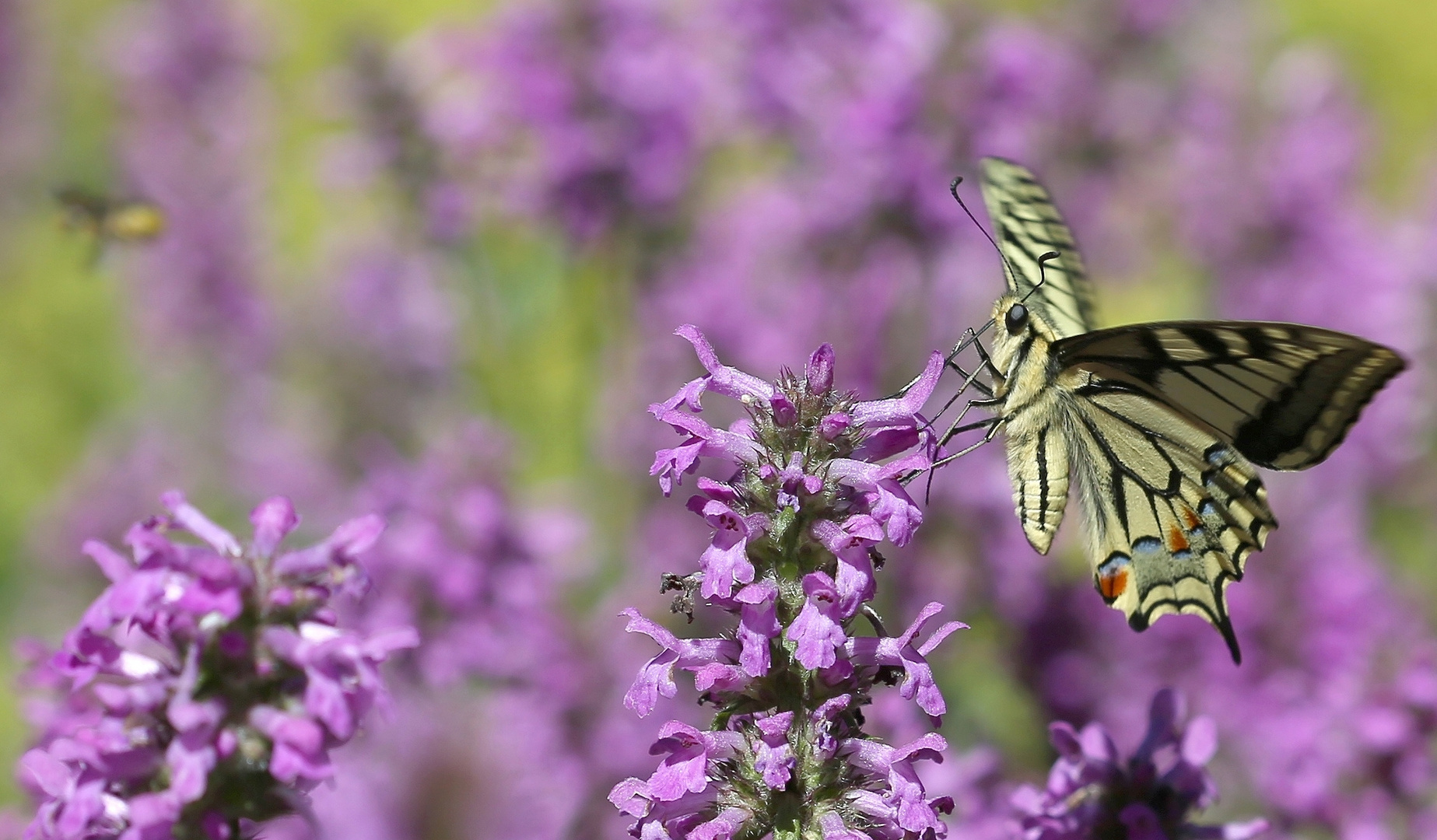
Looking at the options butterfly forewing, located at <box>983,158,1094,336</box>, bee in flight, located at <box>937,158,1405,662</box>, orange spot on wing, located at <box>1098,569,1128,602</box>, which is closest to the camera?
bee in flight, located at <box>937,158,1405,662</box>

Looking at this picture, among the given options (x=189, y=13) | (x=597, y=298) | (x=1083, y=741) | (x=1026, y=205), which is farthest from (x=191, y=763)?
(x=189, y=13)

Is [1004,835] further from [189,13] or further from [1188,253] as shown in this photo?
[189,13]

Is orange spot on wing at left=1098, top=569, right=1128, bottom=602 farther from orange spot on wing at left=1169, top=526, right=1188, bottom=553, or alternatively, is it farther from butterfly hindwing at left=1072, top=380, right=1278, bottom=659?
orange spot on wing at left=1169, top=526, right=1188, bottom=553

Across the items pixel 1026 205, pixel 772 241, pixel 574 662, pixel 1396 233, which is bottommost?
pixel 574 662

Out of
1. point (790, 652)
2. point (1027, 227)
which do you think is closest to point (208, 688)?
point (790, 652)

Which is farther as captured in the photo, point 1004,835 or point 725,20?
point 725,20

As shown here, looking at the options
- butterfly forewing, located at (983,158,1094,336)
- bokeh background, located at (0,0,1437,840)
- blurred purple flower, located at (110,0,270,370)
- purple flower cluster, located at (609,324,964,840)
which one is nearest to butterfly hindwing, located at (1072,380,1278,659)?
butterfly forewing, located at (983,158,1094,336)

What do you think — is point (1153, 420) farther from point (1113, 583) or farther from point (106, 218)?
point (106, 218)
